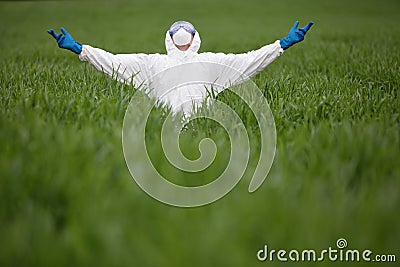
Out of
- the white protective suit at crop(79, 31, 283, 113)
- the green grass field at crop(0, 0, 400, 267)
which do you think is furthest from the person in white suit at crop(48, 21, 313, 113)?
the green grass field at crop(0, 0, 400, 267)

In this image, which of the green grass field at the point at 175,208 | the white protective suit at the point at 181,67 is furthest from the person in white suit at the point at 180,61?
the green grass field at the point at 175,208

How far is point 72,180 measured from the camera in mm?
1951

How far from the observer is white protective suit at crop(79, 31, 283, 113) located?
392 centimetres

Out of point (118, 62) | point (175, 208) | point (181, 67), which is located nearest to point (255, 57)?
point (181, 67)

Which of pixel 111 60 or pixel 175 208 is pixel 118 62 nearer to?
pixel 111 60

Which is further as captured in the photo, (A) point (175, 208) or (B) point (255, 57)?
(B) point (255, 57)

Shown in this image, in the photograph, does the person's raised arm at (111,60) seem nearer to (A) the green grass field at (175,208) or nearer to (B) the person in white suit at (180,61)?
(B) the person in white suit at (180,61)

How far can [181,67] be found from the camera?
394 cm

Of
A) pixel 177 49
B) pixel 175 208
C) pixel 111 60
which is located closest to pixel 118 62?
pixel 111 60

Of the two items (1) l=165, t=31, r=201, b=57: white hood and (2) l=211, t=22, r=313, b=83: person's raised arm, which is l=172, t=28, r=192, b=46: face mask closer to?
(1) l=165, t=31, r=201, b=57: white hood

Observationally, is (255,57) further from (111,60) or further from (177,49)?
(111,60)

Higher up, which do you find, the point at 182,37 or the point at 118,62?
the point at 182,37

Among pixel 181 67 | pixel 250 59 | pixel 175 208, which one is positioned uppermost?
pixel 250 59

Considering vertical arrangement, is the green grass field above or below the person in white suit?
below
